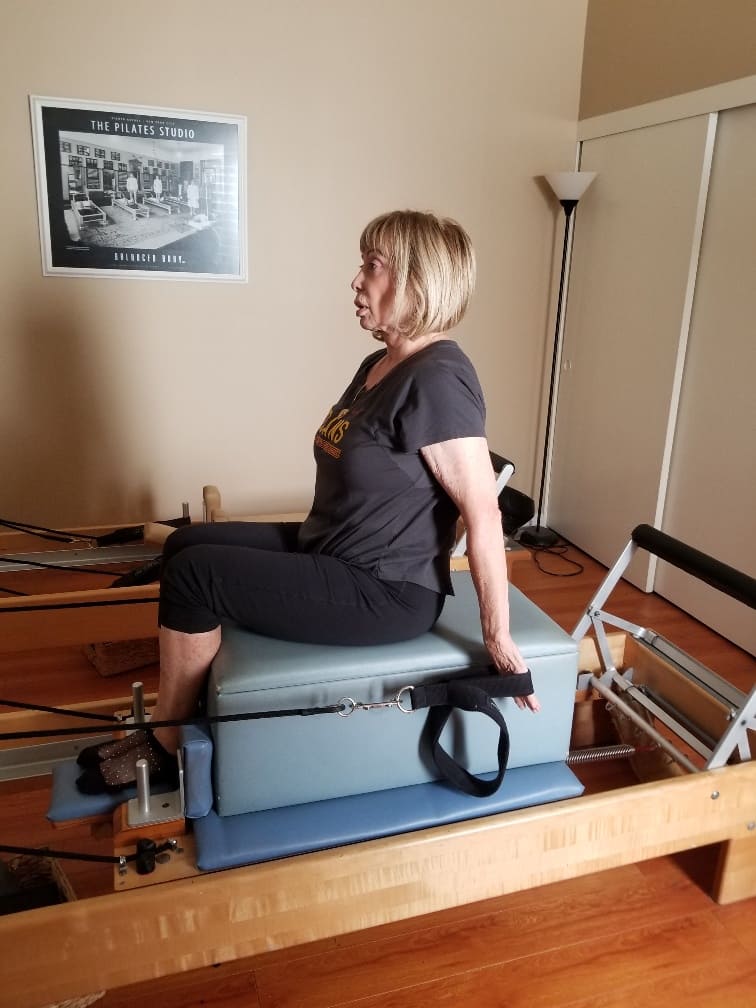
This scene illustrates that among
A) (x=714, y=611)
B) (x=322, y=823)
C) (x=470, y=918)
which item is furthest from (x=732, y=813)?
(x=714, y=611)

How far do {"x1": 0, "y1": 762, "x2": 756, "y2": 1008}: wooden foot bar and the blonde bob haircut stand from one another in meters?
0.89

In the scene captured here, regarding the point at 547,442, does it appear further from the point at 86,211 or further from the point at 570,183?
the point at 86,211

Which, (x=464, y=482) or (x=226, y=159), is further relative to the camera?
(x=226, y=159)

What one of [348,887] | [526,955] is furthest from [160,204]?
[526,955]

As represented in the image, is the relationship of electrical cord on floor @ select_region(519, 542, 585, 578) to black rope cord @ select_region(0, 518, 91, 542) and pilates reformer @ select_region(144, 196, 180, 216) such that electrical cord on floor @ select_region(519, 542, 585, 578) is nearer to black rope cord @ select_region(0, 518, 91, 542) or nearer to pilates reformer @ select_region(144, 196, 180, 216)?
black rope cord @ select_region(0, 518, 91, 542)

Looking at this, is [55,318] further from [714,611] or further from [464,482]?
[714,611]

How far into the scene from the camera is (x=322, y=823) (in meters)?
1.29

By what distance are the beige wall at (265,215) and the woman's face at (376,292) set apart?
1.99m

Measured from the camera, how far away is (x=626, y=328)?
3270 millimetres

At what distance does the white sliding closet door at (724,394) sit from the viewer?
2.66m

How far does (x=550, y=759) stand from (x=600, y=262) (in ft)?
8.40

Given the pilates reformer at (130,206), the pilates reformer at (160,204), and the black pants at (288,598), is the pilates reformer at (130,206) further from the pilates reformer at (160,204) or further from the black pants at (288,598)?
the black pants at (288,598)

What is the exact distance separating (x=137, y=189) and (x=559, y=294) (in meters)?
1.91

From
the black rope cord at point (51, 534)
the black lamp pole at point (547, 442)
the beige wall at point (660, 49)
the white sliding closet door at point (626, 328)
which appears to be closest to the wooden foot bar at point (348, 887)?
the black rope cord at point (51, 534)
